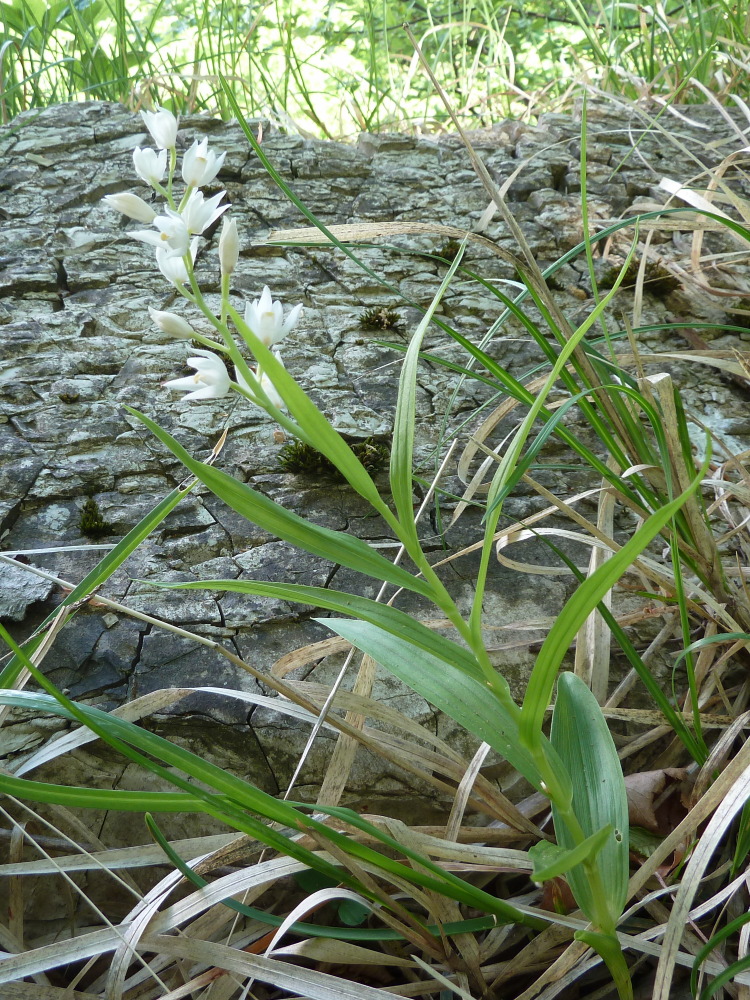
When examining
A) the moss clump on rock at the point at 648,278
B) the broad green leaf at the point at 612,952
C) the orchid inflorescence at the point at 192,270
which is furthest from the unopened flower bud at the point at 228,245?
the moss clump on rock at the point at 648,278

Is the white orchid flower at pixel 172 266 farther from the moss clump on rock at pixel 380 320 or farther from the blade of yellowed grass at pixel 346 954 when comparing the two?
the moss clump on rock at pixel 380 320

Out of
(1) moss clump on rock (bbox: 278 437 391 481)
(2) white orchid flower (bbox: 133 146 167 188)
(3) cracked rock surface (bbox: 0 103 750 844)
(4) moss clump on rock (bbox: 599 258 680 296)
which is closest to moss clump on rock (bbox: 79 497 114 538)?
(3) cracked rock surface (bbox: 0 103 750 844)

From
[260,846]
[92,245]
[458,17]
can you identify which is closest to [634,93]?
[92,245]

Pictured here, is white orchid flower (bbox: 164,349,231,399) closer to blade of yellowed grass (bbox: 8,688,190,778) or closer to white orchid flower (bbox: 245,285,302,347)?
white orchid flower (bbox: 245,285,302,347)

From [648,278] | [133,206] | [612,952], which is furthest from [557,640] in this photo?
[648,278]

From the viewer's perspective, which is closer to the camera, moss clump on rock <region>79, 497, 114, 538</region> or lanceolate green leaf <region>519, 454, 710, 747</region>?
lanceolate green leaf <region>519, 454, 710, 747</region>

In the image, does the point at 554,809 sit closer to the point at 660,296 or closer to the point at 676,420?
the point at 676,420
